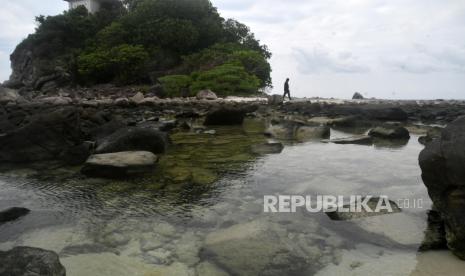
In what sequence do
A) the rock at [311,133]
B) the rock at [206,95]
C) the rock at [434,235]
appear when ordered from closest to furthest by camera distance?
1. the rock at [434,235]
2. the rock at [311,133]
3. the rock at [206,95]

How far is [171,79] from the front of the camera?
29.1m

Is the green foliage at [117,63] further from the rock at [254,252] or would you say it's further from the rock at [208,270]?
the rock at [208,270]

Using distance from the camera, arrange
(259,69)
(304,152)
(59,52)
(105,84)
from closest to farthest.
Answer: (304,152) → (259,69) → (105,84) → (59,52)

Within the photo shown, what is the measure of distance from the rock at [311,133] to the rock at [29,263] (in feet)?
25.7

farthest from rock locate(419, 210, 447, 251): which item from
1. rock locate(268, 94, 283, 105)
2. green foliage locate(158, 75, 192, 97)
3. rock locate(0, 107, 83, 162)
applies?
green foliage locate(158, 75, 192, 97)

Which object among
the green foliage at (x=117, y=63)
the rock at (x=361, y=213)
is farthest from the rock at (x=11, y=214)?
the green foliage at (x=117, y=63)

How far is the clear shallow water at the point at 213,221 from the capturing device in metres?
3.23

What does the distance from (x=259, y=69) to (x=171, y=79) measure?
950 centimetres

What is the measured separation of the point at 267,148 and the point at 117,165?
3.52m

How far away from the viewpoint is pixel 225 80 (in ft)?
93.6

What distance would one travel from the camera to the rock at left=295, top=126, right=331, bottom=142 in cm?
1009

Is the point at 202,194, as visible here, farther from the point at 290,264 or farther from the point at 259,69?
the point at 259,69

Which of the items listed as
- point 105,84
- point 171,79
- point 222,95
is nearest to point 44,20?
point 105,84

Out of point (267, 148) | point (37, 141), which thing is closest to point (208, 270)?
point (267, 148)
